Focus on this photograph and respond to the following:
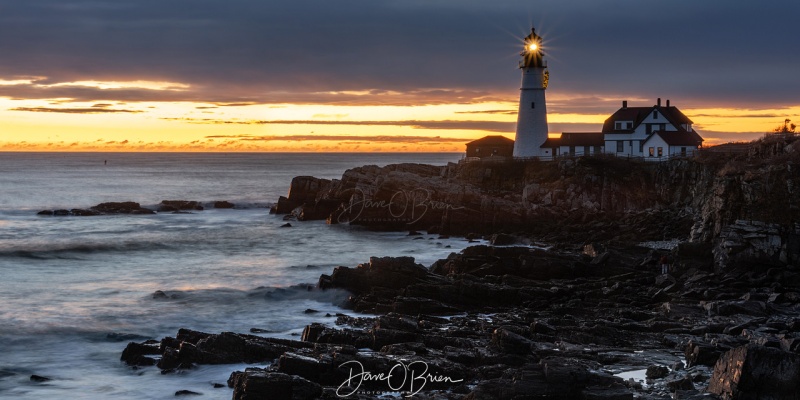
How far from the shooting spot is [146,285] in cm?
3622

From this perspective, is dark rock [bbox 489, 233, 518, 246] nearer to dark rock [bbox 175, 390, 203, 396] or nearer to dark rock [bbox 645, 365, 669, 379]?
dark rock [bbox 645, 365, 669, 379]

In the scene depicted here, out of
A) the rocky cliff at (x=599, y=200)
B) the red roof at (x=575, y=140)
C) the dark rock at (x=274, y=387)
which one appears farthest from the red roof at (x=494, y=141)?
the dark rock at (x=274, y=387)

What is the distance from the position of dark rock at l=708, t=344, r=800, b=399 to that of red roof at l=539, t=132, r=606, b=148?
54.8 m

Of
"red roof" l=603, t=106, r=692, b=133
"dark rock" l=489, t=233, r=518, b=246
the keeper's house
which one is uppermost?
"red roof" l=603, t=106, r=692, b=133

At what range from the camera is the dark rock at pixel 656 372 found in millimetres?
18797

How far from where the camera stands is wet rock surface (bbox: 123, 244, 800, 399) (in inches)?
681

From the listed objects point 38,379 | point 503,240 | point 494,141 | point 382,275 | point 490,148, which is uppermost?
point 494,141

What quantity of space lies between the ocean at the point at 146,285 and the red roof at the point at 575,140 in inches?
850

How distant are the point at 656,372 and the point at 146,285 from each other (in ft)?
79.7

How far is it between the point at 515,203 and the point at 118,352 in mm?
34779

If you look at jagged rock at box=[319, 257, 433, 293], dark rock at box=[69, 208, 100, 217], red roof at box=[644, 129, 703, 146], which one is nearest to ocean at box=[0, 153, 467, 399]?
jagged rock at box=[319, 257, 433, 293]

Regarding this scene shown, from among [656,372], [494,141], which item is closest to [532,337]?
[656,372]

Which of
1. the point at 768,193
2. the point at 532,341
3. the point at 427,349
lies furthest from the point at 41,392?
the point at 768,193
